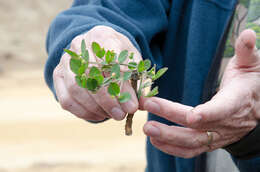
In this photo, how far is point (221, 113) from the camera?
111 centimetres

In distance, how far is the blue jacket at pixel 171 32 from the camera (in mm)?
1627

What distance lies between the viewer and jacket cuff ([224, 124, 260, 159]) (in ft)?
4.16

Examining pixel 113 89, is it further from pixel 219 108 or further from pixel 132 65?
pixel 219 108

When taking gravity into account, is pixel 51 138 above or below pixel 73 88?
below

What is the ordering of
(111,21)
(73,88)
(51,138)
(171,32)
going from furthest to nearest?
(51,138), (171,32), (111,21), (73,88)

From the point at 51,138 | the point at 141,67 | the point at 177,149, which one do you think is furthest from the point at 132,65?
the point at 51,138

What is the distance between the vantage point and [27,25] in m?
13.2

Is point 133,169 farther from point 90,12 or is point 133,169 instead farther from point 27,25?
point 27,25

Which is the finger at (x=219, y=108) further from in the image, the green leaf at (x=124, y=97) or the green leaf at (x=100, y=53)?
the green leaf at (x=100, y=53)

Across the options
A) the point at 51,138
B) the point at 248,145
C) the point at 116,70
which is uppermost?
the point at 116,70

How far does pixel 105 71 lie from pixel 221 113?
38 cm

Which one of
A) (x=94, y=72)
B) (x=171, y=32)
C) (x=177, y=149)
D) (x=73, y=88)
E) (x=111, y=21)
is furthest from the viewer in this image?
(x=171, y=32)

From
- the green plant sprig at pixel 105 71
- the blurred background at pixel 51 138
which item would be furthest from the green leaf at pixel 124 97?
the blurred background at pixel 51 138

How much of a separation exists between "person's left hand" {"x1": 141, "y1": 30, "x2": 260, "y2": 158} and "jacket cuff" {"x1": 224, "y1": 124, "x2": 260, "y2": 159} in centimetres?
2
